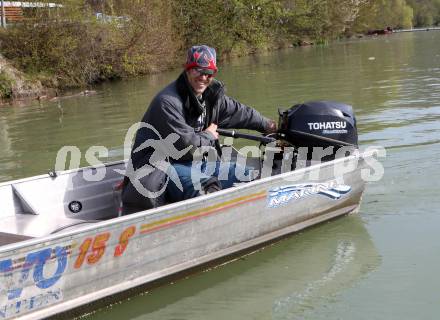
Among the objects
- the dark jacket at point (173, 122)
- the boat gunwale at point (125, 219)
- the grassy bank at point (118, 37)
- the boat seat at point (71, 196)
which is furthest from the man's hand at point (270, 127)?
the grassy bank at point (118, 37)

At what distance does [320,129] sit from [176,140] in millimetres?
1681

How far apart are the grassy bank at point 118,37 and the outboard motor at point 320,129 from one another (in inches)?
545

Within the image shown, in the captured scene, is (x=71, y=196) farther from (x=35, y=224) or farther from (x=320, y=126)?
(x=320, y=126)

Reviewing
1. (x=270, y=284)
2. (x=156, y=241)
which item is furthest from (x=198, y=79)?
(x=270, y=284)

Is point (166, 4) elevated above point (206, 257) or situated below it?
Result: above

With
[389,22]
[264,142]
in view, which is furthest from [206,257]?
[389,22]

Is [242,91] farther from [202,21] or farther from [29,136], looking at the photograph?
[202,21]

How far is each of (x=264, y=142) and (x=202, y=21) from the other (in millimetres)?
27892

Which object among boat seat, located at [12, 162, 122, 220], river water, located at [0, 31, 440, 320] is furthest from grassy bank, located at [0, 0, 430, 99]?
boat seat, located at [12, 162, 122, 220]

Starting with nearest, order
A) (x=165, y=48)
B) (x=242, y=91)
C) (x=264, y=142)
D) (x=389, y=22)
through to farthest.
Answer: (x=264, y=142)
(x=242, y=91)
(x=165, y=48)
(x=389, y=22)

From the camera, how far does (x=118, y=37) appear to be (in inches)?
942

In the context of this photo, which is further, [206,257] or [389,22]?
[389,22]

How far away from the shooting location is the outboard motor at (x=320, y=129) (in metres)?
5.73

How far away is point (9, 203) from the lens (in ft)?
16.8
